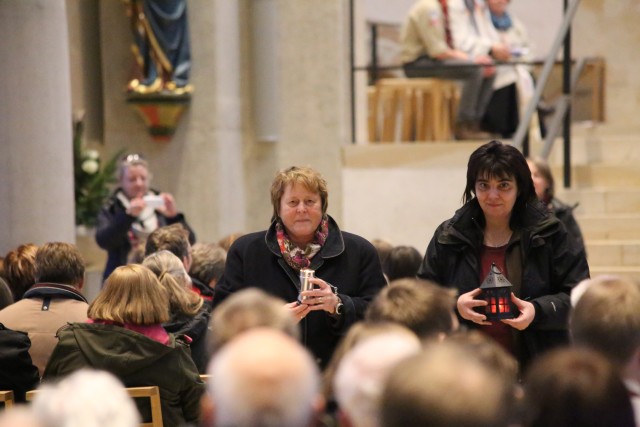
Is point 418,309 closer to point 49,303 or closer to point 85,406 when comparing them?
point 85,406

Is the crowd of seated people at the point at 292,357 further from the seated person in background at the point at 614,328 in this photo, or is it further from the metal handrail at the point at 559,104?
the metal handrail at the point at 559,104

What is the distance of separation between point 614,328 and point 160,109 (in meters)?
8.48

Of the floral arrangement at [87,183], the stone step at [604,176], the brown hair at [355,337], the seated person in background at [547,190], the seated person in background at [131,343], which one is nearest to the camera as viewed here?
the brown hair at [355,337]

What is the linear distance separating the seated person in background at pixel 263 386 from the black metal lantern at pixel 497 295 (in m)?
1.72

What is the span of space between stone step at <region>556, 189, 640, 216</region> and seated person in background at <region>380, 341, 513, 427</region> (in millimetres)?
7468

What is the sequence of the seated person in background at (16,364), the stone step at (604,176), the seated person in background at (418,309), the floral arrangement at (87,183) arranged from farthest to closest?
the floral arrangement at (87,183) < the stone step at (604,176) < the seated person in background at (16,364) < the seated person in background at (418,309)

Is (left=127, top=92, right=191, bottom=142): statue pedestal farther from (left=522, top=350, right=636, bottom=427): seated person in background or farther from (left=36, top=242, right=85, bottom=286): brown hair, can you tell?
(left=522, top=350, right=636, bottom=427): seated person in background

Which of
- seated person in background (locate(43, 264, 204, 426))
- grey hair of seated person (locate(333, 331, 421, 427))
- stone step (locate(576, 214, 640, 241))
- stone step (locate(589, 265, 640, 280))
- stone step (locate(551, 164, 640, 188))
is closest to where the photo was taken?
grey hair of seated person (locate(333, 331, 421, 427))

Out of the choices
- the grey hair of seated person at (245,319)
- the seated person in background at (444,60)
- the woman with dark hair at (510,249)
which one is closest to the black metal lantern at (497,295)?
the woman with dark hair at (510,249)

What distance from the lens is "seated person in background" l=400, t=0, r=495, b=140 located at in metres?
10.7

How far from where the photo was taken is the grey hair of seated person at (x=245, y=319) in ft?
10.5

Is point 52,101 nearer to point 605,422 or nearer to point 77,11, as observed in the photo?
point 77,11

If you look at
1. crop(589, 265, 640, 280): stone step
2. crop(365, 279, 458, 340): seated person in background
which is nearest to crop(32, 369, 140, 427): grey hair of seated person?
crop(365, 279, 458, 340): seated person in background

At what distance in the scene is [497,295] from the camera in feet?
14.3
